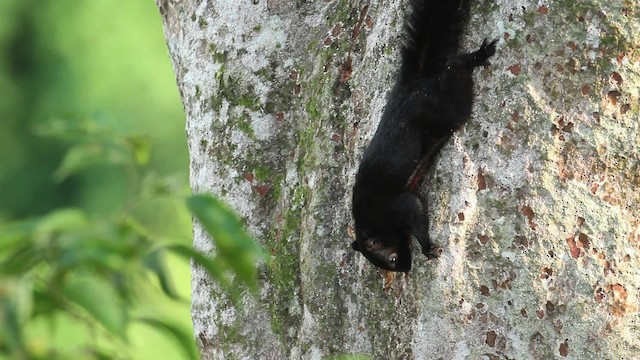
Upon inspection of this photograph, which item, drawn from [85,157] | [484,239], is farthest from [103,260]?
[484,239]

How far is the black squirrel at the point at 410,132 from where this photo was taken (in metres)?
2.21

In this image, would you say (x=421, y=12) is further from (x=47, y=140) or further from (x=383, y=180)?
(x=47, y=140)

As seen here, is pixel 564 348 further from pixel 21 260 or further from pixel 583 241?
pixel 21 260

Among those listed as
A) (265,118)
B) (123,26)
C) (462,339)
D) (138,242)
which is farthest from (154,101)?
(138,242)

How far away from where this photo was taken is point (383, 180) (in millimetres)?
2391

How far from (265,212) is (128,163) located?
4.59 feet

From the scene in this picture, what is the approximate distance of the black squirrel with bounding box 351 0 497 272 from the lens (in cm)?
221

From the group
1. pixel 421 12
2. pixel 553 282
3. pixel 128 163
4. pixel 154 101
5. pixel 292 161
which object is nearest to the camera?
pixel 128 163

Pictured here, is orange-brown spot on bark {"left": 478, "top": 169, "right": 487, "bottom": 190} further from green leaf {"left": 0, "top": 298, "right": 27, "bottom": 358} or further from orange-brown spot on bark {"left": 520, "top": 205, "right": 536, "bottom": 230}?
green leaf {"left": 0, "top": 298, "right": 27, "bottom": 358}

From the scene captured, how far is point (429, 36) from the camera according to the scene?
2.29 metres

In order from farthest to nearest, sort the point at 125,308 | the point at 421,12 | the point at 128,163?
the point at 421,12
the point at 128,163
the point at 125,308

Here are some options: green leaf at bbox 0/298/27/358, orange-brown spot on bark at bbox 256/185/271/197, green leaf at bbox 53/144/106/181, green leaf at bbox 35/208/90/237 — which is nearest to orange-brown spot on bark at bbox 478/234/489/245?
orange-brown spot on bark at bbox 256/185/271/197

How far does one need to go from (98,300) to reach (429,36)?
1.76 meters

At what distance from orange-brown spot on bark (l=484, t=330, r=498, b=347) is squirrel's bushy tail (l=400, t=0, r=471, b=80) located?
2.36 feet
